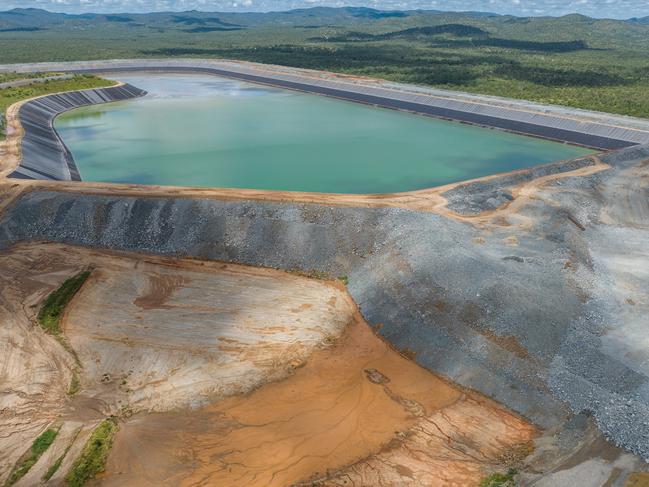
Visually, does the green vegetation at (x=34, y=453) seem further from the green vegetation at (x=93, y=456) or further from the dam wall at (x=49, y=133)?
the dam wall at (x=49, y=133)

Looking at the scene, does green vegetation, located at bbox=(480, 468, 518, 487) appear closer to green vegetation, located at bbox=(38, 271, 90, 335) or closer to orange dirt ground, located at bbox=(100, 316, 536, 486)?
orange dirt ground, located at bbox=(100, 316, 536, 486)

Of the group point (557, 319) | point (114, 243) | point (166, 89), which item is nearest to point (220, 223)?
point (114, 243)

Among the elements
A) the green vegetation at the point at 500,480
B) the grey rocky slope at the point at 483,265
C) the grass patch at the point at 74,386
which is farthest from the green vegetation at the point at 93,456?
the green vegetation at the point at 500,480

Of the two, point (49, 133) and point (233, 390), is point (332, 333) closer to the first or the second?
point (233, 390)

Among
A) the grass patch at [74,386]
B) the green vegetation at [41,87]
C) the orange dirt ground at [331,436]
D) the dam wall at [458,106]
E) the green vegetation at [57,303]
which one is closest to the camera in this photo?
the orange dirt ground at [331,436]

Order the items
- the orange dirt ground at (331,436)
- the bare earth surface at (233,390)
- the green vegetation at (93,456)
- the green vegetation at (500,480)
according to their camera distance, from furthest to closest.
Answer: the bare earth surface at (233,390) → the orange dirt ground at (331,436) → the green vegetation at (93,456) → the green vegetation at (500,480)

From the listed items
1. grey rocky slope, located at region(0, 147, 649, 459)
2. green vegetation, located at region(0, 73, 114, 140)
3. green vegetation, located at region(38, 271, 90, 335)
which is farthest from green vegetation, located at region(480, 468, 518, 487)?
green vegetation, located at region(0, 73, 114, 140)
